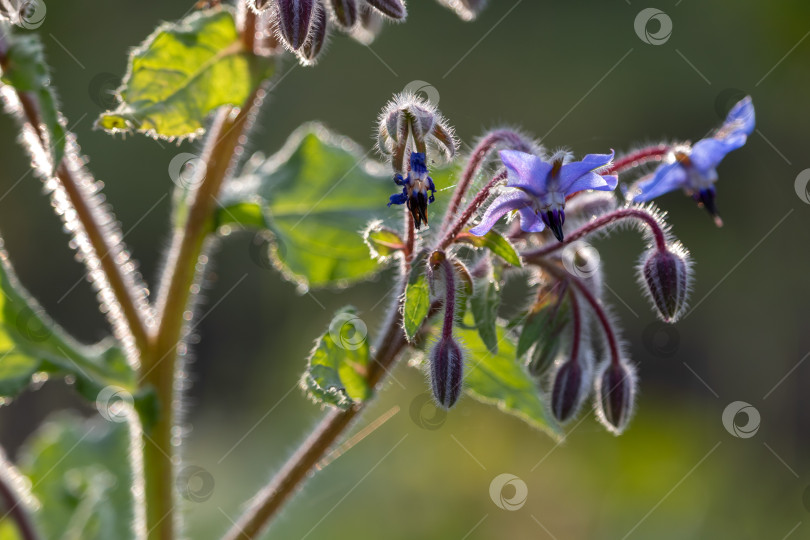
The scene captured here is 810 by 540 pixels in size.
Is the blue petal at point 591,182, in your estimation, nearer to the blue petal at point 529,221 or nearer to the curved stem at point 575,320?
the blue petal at point 529,221

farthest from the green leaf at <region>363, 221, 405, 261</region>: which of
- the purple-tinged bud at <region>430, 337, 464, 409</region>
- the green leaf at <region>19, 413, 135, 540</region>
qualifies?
the green leaf at <region>19, 413, 135, 540</region>

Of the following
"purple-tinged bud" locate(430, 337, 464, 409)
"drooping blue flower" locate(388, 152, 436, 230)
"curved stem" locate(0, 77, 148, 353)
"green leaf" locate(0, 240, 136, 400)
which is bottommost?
"green leaf" locate(0, 240, 136, 400)

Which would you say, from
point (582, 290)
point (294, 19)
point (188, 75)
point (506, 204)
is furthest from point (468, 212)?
point (188, 75)

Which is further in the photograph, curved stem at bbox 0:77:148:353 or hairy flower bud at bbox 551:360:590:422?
curved stem at bbox 0:77:148:353

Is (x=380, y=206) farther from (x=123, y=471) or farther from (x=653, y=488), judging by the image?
(x=653, y=488)

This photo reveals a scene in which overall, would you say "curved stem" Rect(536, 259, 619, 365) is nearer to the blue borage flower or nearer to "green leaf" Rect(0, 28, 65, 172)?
the blue borage flower

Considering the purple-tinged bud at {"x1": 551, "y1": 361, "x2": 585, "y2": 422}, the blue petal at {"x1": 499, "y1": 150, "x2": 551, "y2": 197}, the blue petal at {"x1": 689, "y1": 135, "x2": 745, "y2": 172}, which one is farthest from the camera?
the purple-tinged bud at {"x1": 551, "y1": 361, "x2": 585, "y2": 422}

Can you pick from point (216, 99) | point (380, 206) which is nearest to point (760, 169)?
point (380, 206)
